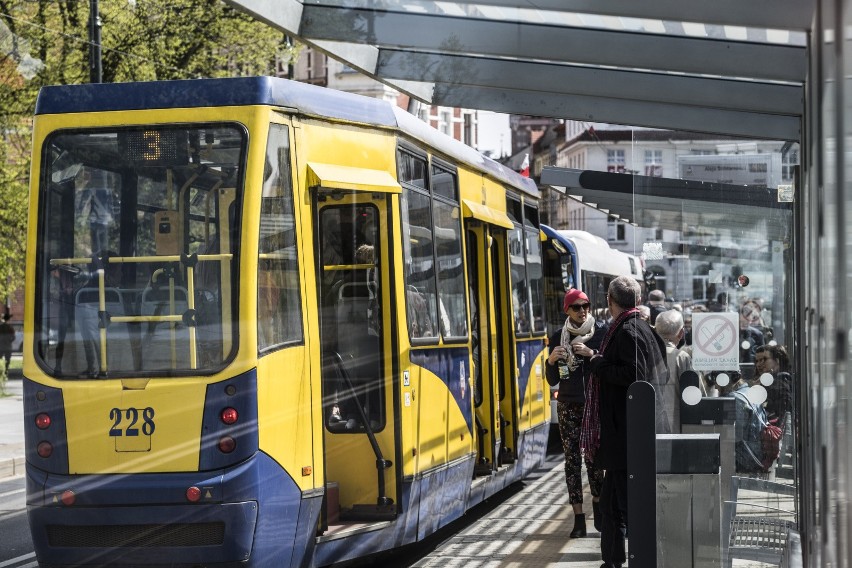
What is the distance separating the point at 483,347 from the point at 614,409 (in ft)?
11.1

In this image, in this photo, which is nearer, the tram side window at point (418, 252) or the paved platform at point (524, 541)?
the tram side window at point (418, 252)

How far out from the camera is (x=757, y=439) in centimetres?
694

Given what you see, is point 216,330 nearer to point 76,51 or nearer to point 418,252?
point 418,252

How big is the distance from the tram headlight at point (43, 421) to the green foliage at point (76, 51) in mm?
24349

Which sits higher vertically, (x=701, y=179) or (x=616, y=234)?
(x=616, y=234)

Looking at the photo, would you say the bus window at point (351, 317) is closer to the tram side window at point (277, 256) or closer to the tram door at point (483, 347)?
the tram side window at point (277, 256)

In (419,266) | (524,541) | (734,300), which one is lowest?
(524,541)

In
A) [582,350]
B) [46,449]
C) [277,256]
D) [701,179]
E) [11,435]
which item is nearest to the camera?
[701,179]

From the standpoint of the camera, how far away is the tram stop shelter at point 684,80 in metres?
5.94

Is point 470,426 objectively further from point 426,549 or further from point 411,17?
point 411,17

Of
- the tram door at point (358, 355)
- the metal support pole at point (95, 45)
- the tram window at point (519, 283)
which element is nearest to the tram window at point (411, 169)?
the tram door at point (358, 355)

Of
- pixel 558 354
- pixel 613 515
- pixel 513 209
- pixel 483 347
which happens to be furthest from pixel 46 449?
pixel 513 209

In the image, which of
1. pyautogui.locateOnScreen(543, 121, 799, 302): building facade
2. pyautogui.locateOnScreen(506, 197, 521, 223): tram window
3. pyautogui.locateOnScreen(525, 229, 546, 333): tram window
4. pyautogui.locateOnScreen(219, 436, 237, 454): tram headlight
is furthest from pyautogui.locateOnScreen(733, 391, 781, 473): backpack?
pyautogui.locateOnScreen(525, 229, 546, 333): tram window

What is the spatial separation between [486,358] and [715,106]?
196 inches
